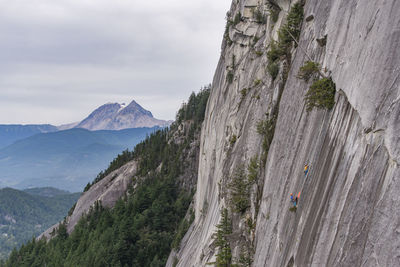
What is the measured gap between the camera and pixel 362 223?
24.1 feet

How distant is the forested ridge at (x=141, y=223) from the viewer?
58391 millimetres

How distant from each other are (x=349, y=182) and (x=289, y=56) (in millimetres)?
12561

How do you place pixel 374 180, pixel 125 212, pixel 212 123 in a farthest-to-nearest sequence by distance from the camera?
pixel 125 212 → pixel 212 123 → pixel 374 180

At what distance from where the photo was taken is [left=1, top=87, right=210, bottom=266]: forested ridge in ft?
192

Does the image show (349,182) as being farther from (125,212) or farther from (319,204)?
(125,212)

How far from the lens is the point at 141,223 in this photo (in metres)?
65.7

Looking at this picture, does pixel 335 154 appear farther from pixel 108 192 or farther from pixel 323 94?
pixel 108 192

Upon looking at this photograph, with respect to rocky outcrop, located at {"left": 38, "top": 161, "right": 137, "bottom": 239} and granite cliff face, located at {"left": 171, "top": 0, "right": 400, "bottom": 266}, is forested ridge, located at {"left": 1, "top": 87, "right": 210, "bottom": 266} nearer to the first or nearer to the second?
rocky outcrop, located at {"left": 38, "top": 161, "right": 137, "bottom": 239}

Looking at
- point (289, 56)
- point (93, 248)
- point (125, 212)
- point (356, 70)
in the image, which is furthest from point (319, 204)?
point (125, 212)

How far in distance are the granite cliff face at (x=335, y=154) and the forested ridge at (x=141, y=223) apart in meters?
33.7

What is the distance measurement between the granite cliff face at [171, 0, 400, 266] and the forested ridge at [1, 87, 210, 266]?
110 feet

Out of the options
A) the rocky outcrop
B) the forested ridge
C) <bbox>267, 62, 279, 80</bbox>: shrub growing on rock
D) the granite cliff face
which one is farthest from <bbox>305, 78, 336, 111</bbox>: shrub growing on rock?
the rocky outcrop

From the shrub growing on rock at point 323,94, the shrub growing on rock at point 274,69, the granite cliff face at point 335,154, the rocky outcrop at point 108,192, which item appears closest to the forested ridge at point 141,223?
the rocky outcrop at point 108,192

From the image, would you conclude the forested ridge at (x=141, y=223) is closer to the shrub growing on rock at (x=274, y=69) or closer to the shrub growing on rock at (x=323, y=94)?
the shrub growing on rock at (x=274, y=69)
